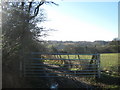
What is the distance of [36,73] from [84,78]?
2467mm

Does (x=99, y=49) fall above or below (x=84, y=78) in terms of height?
above

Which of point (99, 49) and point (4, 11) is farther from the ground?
point (4, 11)

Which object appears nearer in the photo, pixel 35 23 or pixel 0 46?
pixel 0 46

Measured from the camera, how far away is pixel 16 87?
4.95 meters

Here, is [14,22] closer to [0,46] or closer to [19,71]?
[0,46]

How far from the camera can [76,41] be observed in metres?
13.3

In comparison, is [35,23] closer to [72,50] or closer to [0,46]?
[0,46]

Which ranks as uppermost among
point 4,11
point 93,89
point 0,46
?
point 4,11

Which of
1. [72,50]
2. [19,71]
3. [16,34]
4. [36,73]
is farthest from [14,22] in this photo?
[72,50]

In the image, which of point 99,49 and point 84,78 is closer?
point 84,78

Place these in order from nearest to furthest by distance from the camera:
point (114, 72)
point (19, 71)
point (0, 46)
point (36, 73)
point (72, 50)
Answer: point (0, 46), point (19, 71), point (36, 73), point (114, 72), point (72, 50)

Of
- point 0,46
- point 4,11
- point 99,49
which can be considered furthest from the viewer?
point 99,49

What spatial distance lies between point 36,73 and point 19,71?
79cm

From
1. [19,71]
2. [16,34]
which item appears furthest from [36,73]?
[16,34]
